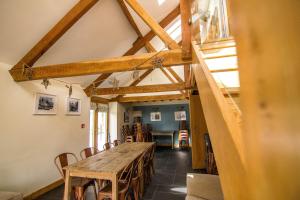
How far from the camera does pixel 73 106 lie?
4527 millimetres

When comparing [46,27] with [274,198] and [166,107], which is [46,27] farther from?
[166,107]

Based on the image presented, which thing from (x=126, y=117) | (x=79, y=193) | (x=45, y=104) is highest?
(x=45, y=104)

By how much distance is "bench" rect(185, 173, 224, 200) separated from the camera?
2085 mm

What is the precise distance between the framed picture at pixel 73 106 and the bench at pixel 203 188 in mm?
3460

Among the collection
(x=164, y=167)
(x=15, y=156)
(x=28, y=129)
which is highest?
(x=28, y=129)

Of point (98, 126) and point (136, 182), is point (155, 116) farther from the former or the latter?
point (136, 182)

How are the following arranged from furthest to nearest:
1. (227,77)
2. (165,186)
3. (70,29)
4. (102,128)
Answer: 1. (102,128)
2. (165,186)
3. (70,29)
4. (227,77)

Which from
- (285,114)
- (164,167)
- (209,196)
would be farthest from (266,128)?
(164,167)

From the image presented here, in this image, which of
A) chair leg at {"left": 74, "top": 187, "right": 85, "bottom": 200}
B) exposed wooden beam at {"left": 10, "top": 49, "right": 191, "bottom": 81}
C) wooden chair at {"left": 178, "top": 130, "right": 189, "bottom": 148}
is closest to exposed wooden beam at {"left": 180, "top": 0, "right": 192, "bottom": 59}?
exposed wooden beam at {"left": 10, "top": 49, "right": 191, "bottom": 81}

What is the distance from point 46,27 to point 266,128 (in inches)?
136

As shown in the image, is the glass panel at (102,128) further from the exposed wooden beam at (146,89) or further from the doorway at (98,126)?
the exposed wooden beam at (146,89)

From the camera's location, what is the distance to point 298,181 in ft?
0.94

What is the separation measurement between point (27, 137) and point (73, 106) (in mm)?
1436

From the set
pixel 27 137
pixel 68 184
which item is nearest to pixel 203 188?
pixel 68 184
